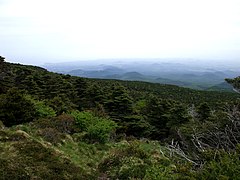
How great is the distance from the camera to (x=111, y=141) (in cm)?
1995

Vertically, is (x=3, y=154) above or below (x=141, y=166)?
above

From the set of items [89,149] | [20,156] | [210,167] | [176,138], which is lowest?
[176,138]

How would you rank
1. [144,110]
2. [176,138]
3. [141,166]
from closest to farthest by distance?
[141,166] < [176,138] < [144,110]

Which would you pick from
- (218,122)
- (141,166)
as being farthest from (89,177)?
(218,122)

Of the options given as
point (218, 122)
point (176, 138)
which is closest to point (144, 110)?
point (176, 138)

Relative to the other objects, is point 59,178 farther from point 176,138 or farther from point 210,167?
point 176,138

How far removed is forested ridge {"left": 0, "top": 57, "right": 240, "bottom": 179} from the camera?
9594 millimetres

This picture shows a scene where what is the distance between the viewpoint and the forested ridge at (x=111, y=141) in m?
9.59

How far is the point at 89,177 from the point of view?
1188 centimetres

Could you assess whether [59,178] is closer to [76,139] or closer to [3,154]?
[3,154]

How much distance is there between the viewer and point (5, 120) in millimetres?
18234

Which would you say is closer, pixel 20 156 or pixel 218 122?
pixel 20 156

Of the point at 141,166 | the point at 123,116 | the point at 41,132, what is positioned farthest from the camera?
the point at 123,116

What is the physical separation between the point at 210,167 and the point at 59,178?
19.6 feet
